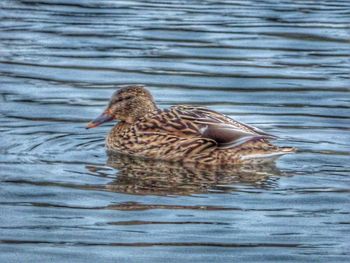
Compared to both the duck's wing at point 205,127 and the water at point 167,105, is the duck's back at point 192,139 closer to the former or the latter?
the duck's wing at point 205,127

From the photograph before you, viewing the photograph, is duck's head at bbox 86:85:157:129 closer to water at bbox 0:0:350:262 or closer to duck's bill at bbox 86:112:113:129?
duck's bill at bbox 86:112:113:129

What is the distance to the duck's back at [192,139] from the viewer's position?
13.3m

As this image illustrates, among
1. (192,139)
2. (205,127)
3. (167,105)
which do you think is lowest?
(167,105)

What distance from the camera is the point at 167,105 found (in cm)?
1577

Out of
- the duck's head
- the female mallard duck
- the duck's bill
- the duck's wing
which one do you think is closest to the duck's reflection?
the female mallard duck

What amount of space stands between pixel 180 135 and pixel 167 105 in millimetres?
2135

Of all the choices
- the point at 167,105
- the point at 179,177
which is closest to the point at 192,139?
the point at 179,177

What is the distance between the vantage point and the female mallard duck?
43.6 ft

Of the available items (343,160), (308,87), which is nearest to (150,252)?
(343,160)

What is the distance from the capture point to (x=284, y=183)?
12234 mm

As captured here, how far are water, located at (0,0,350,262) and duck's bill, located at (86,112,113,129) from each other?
19cm

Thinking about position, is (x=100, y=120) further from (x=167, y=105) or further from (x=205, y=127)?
(x=167, y=105)

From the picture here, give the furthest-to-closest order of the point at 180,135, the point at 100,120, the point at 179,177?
the point at 100,120
the point at 180,135
the point at 179,177

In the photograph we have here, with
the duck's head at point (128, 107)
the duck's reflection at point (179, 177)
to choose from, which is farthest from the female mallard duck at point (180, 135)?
the duck's reflection at point (179, 177)
